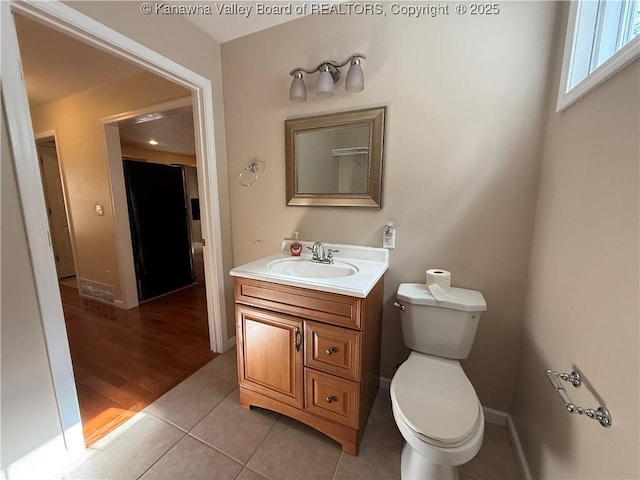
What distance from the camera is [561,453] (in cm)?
90

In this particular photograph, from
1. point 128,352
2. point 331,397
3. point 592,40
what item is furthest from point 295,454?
point 592,40

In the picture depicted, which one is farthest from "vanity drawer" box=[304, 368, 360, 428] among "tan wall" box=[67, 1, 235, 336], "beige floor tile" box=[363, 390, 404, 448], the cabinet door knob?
"tan wall" box=[67, 1, 235, 336]

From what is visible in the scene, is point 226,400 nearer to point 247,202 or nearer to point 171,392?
point 171,392

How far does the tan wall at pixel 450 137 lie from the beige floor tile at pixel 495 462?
174 millimetres

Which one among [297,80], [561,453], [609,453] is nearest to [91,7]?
[297,80]

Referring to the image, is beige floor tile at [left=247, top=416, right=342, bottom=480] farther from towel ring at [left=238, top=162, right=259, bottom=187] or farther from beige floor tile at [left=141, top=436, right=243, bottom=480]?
towel ring at [left=238, top=162, right=259, bottom=187]

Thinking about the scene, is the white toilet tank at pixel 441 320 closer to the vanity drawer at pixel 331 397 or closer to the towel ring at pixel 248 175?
the vanity drawer at pixel 331 397

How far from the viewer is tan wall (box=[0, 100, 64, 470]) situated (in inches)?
39.1

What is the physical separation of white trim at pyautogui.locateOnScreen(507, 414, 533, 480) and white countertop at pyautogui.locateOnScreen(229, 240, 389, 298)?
103 cm

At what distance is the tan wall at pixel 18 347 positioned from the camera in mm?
994

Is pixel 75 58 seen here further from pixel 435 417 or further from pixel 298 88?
pixel 435 417

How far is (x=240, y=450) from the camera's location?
1.29 meters

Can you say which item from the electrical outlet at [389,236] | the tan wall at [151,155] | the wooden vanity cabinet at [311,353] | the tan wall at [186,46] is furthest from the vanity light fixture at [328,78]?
the tan wall at [151,155]

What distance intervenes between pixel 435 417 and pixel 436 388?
6.2 inches
